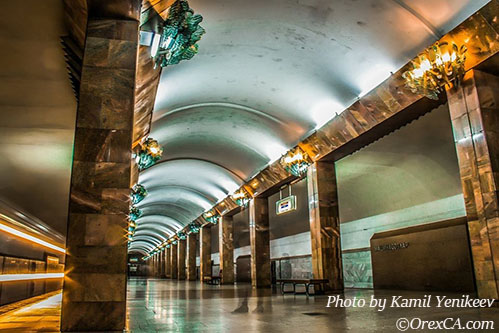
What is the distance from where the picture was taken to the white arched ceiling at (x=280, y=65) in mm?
6915

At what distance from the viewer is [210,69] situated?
9.16 m

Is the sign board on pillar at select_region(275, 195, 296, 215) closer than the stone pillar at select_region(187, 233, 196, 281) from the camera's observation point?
Yes

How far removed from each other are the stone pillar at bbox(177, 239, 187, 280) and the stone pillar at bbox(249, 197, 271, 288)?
16.5 meters

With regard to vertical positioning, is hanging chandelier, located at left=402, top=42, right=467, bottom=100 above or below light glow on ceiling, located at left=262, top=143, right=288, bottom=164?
below

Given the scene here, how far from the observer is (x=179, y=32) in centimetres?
555

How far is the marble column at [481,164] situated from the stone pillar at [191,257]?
23.3 metres

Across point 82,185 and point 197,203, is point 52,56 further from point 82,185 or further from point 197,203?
point 197,203

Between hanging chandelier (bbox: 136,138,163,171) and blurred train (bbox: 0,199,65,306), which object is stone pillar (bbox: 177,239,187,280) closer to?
blurred train (bbox: 0,199,65,306)

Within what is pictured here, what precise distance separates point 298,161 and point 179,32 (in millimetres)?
6679

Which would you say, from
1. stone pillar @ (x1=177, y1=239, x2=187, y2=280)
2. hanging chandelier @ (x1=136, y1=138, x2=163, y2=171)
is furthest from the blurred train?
stone pillar @ (x1=177, y1=239, x2=187, y2=280)

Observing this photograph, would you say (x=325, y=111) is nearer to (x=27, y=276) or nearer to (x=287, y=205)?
(x=287, y=205)

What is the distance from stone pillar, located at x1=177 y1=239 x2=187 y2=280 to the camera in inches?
1217

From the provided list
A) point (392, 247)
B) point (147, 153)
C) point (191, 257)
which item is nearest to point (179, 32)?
point (147, 153)

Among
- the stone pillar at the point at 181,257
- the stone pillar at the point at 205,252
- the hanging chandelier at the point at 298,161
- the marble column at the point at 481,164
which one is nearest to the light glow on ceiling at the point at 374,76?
the marble column at the point at 481,164
